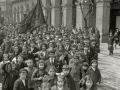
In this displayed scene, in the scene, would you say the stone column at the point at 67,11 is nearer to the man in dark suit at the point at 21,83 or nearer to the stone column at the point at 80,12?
the stone column at the point at 80,12

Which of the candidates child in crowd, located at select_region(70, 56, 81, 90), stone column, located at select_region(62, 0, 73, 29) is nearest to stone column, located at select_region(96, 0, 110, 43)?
stone column, located at select_region(62, 0, 73, 29)

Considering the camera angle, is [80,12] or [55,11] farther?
[55,11]

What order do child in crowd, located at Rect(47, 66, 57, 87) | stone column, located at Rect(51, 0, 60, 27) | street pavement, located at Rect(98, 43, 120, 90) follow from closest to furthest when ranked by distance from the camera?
child in crowd, located at Rect(47, 66, 57, 87)
street pavement, located at Rect(98, 43, 120, 90)
stone column, located at Rect(51, 0, 60, 27)

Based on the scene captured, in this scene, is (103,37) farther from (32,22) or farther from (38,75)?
(38,75)

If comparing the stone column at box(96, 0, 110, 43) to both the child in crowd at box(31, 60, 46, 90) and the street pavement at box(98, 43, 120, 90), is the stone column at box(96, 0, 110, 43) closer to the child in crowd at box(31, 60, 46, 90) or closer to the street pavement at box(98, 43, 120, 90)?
the street pavement at box(98, 43, 120, 90)

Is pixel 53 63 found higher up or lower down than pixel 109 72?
higher up

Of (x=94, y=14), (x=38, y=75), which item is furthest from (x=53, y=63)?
(x=94, y=14)

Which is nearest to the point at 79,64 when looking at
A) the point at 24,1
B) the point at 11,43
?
the point at 11,43

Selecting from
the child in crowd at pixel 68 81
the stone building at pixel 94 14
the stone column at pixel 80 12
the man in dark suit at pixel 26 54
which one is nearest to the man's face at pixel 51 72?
the child in crowd at pixel 68 81

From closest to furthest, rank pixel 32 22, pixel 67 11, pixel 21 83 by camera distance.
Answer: pixel 21 83 < pixel 32 22 < pixel 67 11

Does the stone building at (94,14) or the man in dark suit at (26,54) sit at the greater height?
the stone building at (94,14)

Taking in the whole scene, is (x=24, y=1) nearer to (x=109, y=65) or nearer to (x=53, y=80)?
(x=109, y=65)

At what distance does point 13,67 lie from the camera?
19.8 ft

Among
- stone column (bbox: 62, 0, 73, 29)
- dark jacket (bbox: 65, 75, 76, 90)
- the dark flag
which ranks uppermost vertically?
stone column (bbox: 62, 0, 73, 29)
